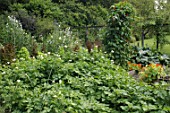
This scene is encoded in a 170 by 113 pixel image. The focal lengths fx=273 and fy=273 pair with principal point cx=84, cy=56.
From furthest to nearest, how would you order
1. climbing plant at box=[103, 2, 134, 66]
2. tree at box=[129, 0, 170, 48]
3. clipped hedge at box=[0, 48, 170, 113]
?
1. tree at box=[129, 0, 170, 48]
2. climbing plant at box=[103, 2, 134, 66]
3. clipped hedge at box=[0, 48, 170, 113]

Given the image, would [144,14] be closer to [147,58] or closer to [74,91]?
[147,58]

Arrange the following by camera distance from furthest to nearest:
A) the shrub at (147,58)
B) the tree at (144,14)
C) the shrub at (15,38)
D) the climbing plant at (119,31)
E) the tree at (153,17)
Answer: the tree at (144,14) < the tree at (153,17) < the shrub at (147,58) < the shrub at (15,38) < the climbing plant at (119,31)

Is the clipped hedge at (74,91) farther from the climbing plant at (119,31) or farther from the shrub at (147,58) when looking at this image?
the shrub at (147,58)

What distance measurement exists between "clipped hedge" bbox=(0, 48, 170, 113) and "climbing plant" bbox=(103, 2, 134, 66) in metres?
2.53

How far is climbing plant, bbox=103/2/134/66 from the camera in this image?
636 centimetres

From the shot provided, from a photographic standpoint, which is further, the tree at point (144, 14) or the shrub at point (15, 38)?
the tree at point (144, 14)

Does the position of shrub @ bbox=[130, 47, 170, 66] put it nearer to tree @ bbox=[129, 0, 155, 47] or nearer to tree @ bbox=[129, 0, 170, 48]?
tree @ bbox=[129, 0, 170, 48]

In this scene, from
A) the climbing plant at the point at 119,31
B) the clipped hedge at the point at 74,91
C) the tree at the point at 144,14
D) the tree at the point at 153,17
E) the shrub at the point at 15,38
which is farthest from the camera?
the tree at the point at 144,14

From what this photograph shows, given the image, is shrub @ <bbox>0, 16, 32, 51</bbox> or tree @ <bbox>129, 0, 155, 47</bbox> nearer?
shrub @ <bbox>0, 16, 32, 51</bbox>

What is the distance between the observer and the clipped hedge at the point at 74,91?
2619 mm

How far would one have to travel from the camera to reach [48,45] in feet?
22.0

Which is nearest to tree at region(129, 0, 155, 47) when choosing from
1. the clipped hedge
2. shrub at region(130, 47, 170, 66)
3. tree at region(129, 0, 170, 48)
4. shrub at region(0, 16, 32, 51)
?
tree at region(129, 0, 170, 48)

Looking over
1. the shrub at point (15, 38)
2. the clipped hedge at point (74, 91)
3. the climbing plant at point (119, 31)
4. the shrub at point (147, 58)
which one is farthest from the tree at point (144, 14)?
the clipped hedge at point (74, 91)

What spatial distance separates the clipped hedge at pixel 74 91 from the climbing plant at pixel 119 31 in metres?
2.53
